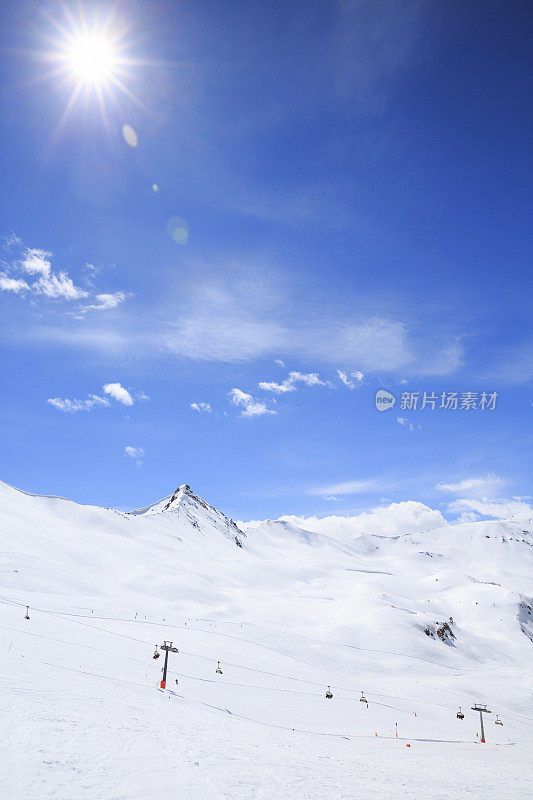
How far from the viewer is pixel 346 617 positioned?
108m

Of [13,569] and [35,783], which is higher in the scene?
[13,569]

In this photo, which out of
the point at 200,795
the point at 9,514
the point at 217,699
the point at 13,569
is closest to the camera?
the point at 200,795

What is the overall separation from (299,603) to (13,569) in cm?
6818

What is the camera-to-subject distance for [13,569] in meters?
80.5

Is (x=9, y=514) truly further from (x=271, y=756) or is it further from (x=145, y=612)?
(x=271, y=756)

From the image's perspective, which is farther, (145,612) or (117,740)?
(145,612)

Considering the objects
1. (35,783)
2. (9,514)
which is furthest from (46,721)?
(9,514)

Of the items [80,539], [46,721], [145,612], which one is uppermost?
[80,539]

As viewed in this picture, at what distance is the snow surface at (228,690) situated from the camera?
1484 cm

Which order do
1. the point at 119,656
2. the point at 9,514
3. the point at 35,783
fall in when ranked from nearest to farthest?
the point at 35,783, the point at 119,656, the point at 9,514

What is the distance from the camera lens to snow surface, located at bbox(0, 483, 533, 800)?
14844 mm

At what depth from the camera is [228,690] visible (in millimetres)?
40969

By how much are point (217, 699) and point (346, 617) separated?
260 feet

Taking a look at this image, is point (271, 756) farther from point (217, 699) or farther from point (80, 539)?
point (80, 539)
